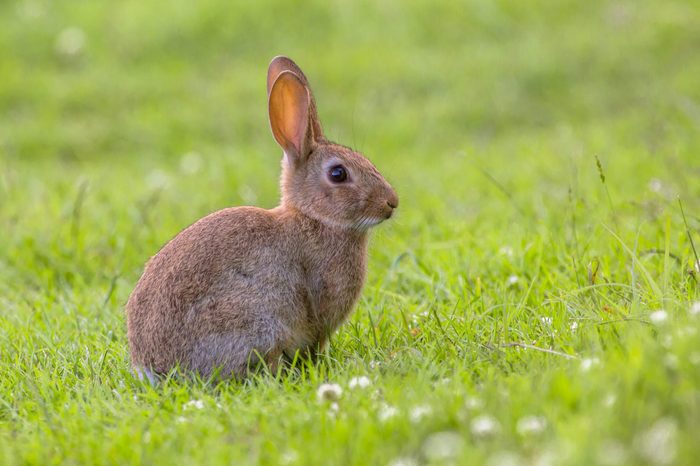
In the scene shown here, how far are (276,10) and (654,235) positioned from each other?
8.32 meters


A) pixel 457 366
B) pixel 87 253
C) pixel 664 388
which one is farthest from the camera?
pixel 87 253

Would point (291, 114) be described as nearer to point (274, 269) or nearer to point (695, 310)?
point (274, 269)

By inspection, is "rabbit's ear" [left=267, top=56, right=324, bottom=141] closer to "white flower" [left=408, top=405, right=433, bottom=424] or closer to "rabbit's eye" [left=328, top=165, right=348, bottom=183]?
"rabbit's eye" [left=328, top=165, right=348, bottom=183]

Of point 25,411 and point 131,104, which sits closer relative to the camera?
point 25,411

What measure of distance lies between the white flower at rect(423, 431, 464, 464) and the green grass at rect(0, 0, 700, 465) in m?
0.02

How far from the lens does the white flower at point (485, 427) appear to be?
10.1 feet

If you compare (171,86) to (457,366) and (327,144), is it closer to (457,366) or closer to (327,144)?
(327,144)

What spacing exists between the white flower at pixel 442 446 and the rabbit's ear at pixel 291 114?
2200 mm

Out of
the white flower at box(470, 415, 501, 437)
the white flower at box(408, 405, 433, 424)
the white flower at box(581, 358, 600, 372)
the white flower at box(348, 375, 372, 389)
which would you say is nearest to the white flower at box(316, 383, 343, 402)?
the white flower at box(348, 375, 372, 389)

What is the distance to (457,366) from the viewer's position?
399cm

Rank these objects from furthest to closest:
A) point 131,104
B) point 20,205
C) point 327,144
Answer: point 131,104, point 20,205, point 327,144

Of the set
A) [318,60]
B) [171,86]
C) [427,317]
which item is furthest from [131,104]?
[427,317]

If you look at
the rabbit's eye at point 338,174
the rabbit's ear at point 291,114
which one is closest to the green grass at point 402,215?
the rabbit's eye at point 338,174

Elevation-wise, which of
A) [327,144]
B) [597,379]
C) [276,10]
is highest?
[276,10]
